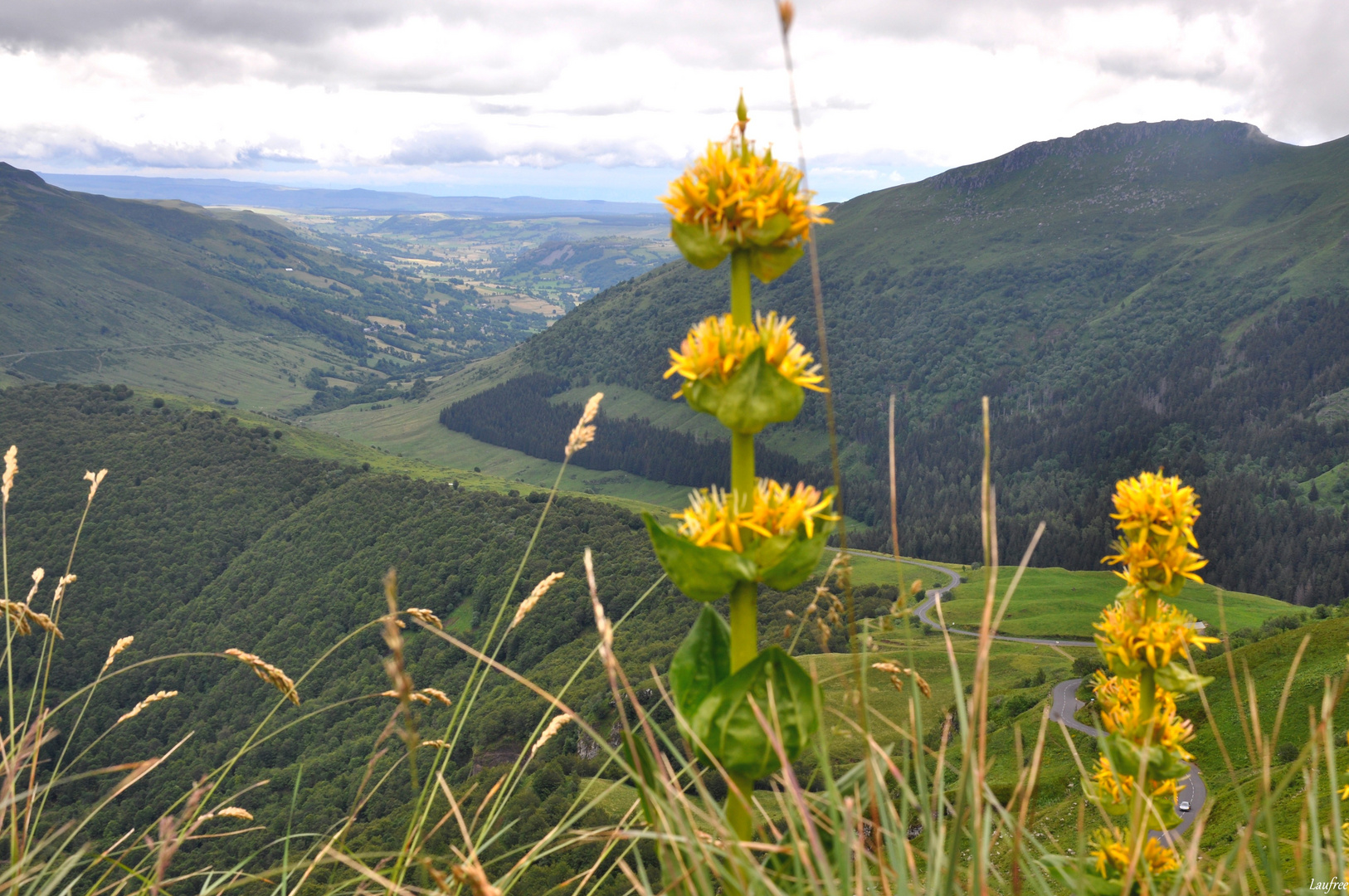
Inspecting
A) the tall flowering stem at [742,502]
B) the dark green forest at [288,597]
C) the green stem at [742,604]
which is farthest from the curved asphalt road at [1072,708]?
the dark green forest at [288,597]

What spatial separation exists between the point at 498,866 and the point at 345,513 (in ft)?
424

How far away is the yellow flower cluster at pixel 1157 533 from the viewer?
185 inches

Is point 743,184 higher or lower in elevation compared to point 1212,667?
higher

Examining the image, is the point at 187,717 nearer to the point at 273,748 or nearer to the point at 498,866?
the point at 273,748

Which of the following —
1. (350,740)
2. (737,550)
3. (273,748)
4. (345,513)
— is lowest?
(273,748)

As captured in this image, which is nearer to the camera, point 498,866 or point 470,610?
point 498,866

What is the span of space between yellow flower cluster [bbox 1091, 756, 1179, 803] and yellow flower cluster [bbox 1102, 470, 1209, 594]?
1.15 meters

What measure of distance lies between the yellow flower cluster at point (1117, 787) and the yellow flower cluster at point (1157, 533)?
3.79 feet

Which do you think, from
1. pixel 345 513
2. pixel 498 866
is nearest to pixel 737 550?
pixel 498 866

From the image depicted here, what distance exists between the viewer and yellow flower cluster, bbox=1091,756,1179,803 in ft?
15.9

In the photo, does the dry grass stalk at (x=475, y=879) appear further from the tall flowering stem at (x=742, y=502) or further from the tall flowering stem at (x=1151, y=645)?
the tall flowering stem at (x=1151, y=645)

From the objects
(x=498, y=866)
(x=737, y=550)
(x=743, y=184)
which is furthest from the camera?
(x=498, y=866)

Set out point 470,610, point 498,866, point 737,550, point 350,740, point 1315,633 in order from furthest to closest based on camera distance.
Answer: point 470,610 < point 350,740 < point 1315,633 < point 498,866 < point 737,550

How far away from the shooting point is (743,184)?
135 inches
